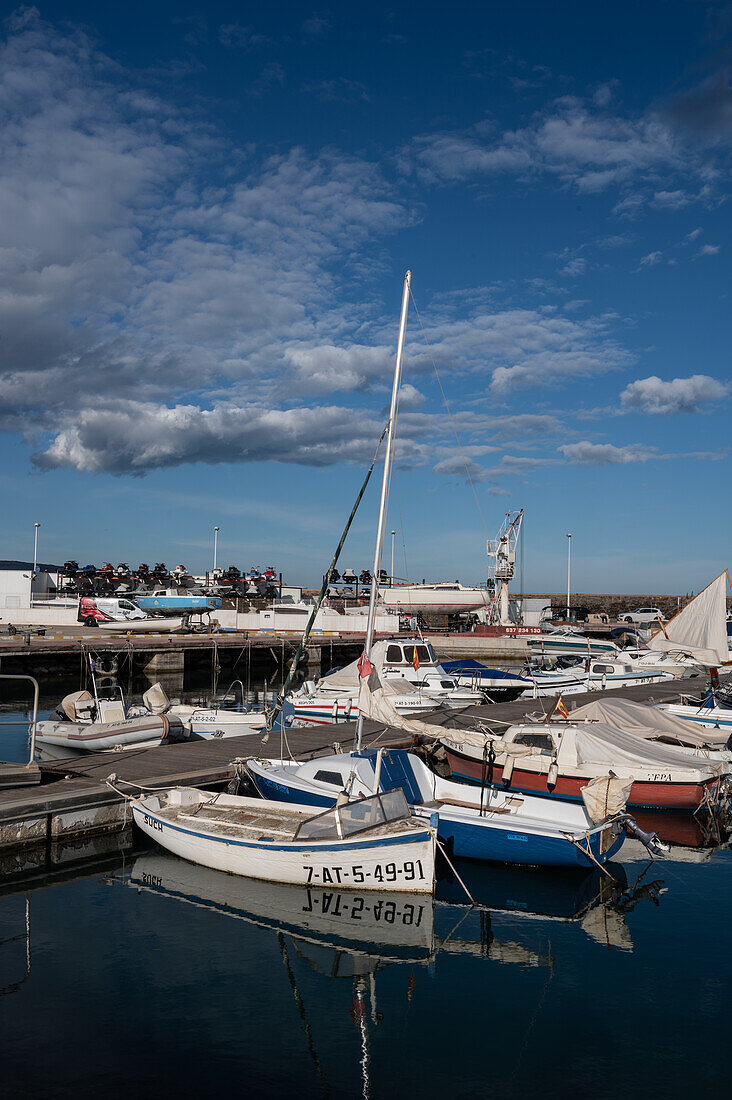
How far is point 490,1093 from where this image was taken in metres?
9.59

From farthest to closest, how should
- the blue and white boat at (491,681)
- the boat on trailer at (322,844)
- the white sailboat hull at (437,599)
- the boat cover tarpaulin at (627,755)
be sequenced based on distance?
the white sailboat hull at (437,599) → the blue and white boat at (491,681) → the boat cover tarpaulin at (627,755) → the boat on trailer at (322,844)

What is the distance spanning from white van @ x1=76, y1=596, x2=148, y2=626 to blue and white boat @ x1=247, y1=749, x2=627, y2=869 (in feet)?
186

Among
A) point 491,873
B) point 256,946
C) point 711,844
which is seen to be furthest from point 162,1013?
point 711,844

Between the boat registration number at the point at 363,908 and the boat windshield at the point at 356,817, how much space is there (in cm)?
113

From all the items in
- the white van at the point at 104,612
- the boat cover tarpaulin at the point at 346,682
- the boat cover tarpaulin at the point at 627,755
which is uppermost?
the white van at the point at 104,612

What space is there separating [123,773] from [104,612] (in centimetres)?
5468

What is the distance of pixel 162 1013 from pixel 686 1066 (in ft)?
23.2

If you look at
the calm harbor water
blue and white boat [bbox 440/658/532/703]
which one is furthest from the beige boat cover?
blue and white boat [bbox 440/658/532/703]

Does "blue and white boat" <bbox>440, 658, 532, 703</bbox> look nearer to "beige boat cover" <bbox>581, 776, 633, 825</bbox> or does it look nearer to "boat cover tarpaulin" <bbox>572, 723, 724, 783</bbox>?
"boat cover tarpaulin" <bbox>572, 723, 724, 783</bbox>

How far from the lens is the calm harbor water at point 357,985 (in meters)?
10.0

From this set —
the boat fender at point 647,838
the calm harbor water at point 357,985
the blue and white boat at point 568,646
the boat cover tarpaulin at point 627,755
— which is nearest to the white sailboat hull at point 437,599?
the blue and white boat at point 568,646

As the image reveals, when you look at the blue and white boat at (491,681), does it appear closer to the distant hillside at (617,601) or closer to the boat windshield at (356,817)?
the boat windshield at (356,817)

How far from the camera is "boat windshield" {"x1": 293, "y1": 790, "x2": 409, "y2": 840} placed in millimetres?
15250

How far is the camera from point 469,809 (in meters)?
18.1
